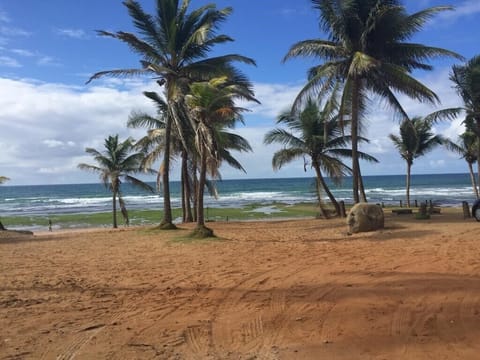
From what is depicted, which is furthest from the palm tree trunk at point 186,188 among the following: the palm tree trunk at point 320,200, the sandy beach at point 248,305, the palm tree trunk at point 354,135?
the sandy beach at point 248,305

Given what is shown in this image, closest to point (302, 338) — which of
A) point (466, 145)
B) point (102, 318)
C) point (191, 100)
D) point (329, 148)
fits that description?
point (102, 318)

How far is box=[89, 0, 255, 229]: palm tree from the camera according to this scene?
15227 millimetres

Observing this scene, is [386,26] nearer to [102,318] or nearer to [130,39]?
[130,39]

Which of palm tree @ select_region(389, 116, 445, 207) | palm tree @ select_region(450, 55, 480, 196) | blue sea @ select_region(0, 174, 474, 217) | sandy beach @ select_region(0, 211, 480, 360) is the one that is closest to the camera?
sandy beach @ select_region(0, 211, 480, 360)

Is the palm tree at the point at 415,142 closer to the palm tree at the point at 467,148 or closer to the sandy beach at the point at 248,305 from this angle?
the palm tree at the point at 467,148

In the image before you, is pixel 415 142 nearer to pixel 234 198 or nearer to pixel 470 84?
pixel 470 84

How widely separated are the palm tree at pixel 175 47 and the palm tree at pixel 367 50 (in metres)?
3.65

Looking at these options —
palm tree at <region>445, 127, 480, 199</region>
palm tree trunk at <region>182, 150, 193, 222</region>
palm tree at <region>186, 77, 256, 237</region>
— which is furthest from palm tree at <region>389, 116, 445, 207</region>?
palm tree at <region>186, 77, 256, 237</region>

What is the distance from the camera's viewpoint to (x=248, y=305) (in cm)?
567

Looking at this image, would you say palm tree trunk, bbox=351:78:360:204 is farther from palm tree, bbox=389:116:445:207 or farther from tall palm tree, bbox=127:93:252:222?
palm tree, bbox=389:116:445:207

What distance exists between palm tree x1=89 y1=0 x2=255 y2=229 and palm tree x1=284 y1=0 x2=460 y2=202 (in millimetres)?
3653

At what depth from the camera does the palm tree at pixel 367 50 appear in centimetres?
1616

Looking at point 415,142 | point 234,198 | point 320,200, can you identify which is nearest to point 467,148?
point 415,142

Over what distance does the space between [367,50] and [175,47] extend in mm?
7551
